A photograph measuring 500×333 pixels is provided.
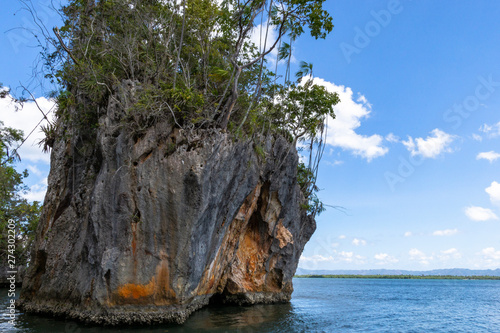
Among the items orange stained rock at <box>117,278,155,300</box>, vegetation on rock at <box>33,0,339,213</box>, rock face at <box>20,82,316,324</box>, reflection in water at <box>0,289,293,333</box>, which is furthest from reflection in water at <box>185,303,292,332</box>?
vegetation on rock at <box>33,0,339,213</box>

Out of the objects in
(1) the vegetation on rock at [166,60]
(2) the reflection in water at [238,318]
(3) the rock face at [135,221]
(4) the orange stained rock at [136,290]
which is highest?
(1) the vegetation on rock at [166,60]

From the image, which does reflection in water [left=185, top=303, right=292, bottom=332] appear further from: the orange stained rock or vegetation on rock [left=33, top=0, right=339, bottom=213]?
vegetation on rock [left=33, top=0, right=339, bottom=213]

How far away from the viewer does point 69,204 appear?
1362 centimetres

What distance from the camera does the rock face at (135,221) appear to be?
1052 cm

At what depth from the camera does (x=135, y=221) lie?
10867 millimetres

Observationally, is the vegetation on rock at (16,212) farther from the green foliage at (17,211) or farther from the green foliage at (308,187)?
the green foliage at (308,187)

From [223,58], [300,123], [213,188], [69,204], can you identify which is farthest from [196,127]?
[300,123]

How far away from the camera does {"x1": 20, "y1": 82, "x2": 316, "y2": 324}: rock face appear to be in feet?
34.5

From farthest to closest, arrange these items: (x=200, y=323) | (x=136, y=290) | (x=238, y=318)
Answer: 1. (x=238, y=318)
2. (x=200, y=323)
3. (x=136, y=290)

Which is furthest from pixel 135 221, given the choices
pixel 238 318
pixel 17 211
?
pixel 17 211

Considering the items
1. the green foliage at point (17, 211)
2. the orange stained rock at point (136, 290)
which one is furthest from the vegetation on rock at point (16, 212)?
the orange stained rock at point (136, 290)

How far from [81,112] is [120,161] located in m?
4.14

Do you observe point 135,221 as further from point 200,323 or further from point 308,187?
point 308,187

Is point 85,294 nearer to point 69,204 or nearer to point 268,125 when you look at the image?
point 69,204
